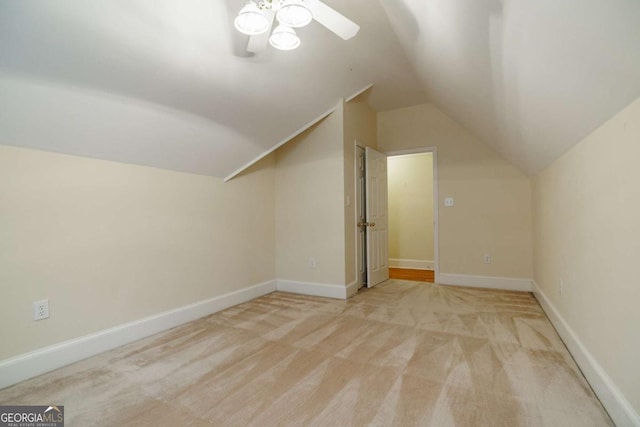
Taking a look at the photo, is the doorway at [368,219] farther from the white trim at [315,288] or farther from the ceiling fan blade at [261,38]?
the ceiling fan blade at [261,38]

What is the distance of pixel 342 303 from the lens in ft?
11.2

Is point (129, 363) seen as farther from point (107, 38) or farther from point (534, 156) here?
point (534, 156)

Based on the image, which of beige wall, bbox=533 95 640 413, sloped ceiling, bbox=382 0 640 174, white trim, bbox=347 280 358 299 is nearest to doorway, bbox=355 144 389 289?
white trim, bbox=347 280 358 299

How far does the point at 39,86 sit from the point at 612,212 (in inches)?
124

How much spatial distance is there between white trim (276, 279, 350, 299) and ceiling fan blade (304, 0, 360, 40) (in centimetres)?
275

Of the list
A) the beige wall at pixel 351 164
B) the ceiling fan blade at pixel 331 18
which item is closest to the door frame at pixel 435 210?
the beige wall at pixel 351 164

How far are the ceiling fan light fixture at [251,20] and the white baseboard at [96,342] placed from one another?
240cm

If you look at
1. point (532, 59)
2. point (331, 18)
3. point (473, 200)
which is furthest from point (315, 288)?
point (532, 59)

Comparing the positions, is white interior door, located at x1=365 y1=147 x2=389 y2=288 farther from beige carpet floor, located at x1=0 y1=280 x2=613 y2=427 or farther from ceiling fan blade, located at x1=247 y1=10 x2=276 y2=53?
ceiling fan blade, located at x1=247 y1=10 x2=276 y2=53

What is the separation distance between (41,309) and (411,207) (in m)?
5.31

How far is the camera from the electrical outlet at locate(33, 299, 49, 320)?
1944 millimetres

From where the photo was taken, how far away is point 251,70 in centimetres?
229

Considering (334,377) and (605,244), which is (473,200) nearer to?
(605,244)

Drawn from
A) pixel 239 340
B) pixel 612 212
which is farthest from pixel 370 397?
pixel 612 212
